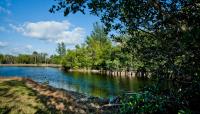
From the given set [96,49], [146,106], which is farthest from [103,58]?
[146,106]

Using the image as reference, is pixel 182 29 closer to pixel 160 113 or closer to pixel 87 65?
pixel 160 113

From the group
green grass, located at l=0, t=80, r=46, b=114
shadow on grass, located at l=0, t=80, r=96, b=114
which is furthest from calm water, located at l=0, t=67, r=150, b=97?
green grass, located at l=0, t=80, r=46, b=114

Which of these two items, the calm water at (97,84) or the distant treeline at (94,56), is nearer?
the calm water at (97,84)

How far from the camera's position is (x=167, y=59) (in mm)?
7070

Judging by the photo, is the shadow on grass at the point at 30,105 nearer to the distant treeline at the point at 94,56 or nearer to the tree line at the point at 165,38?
the tree line at the point at 165,38

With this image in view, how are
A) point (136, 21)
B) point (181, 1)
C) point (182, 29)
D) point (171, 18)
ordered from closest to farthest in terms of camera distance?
point (182, 29)
point (171, 18)
point (181, 1)
point (136, 21)

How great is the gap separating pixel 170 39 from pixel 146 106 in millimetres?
4800

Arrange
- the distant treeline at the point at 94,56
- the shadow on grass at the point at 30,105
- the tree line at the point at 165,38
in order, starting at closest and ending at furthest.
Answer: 1. the tree line at the point at 165,38
2. the shadow on grass at the point at 30,105
3. the distant treeline at the point at 94,56

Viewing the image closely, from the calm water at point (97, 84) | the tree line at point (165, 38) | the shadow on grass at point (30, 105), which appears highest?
the tree line at point (165, 38)

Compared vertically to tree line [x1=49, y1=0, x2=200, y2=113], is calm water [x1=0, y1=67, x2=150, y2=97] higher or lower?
lower

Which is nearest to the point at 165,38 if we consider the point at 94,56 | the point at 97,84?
the point at 97,84

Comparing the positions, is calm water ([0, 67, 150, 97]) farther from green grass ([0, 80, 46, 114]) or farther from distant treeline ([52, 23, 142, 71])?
distant treeline ([52, 23, 142, 71])

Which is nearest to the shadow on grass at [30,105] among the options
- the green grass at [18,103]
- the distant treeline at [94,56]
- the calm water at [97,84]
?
the green grass at [18,103]

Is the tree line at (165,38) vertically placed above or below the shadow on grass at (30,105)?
above
